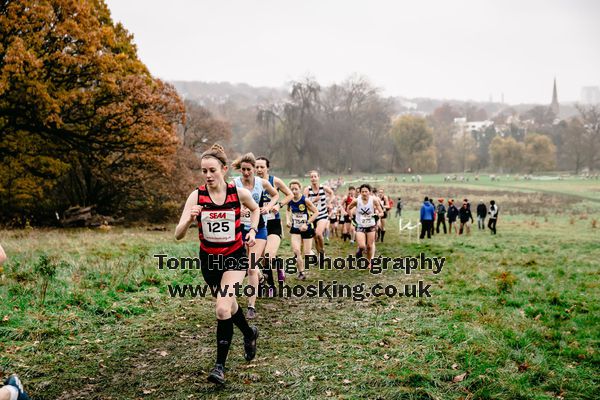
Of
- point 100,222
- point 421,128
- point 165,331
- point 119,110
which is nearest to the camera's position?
point 165,331

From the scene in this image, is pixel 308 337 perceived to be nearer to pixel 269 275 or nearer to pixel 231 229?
pixel 231 229

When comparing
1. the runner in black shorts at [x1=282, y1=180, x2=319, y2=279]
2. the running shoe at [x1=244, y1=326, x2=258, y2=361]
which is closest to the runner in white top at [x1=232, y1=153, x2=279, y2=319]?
the running shoe at [x1=244, y1=326, x2=258, y2=361]

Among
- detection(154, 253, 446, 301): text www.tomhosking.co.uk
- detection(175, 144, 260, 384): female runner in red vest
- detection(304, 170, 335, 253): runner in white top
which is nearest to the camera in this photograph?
detection(175, 144, 260, 384): female runner in red vest

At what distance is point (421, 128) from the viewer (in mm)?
90000

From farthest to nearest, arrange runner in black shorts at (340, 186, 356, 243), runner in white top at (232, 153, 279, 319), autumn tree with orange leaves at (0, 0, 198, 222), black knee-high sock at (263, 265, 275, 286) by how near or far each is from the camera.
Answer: autumn tree with orange leaves at (0, 0, 198, 222) < runner in black shorts at (340, 186, 356, 243) < black knee-high sock at (263, 265, 275, 286) < runner in white top at (232, 153, 279, 319)

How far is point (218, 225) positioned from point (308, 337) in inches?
90.5

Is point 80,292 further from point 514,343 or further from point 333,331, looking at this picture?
point 514,343

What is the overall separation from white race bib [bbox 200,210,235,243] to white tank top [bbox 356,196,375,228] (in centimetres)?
613

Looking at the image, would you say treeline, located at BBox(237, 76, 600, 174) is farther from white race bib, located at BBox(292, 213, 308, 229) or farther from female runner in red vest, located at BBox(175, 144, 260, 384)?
female runner in red vest, located at BBox(175, 144, 260, 384)

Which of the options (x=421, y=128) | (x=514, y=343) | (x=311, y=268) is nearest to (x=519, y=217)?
(x=311, y=268)

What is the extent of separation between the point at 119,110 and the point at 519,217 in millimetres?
28841


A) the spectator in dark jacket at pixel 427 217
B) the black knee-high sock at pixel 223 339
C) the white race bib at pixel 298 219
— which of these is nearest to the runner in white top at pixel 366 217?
the white race bib at pixel 298 219

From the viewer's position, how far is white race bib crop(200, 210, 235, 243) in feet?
16.5

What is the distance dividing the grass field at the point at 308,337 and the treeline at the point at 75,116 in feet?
34.5
